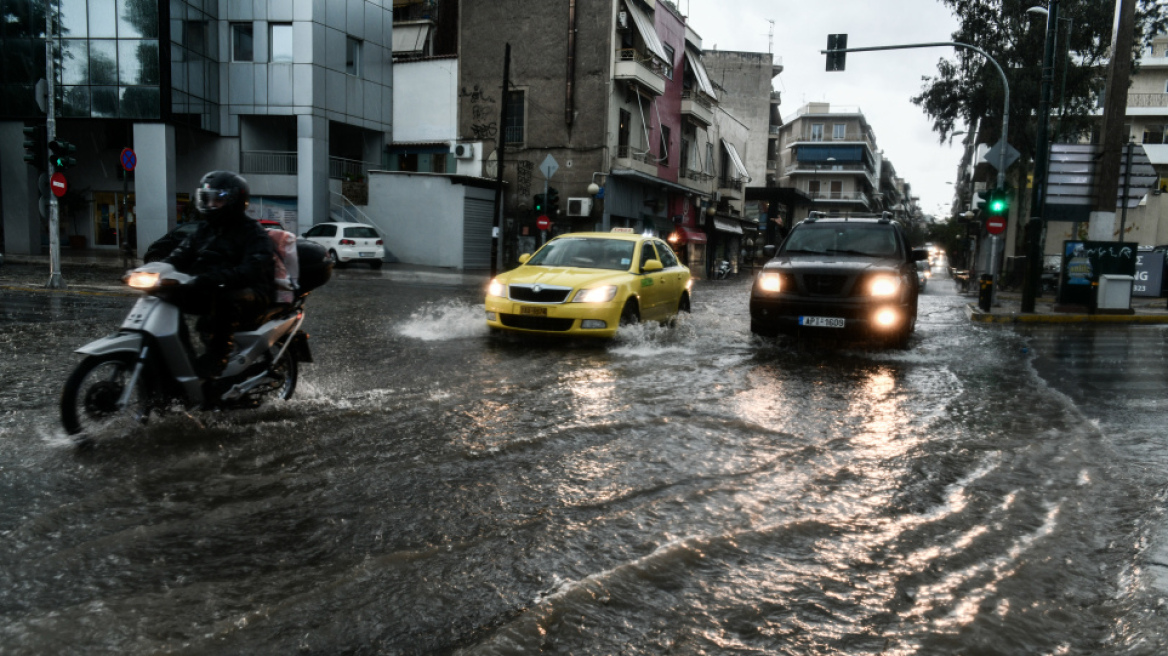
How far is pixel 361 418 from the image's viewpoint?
236 inches

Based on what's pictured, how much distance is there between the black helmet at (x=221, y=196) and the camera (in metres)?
5.45

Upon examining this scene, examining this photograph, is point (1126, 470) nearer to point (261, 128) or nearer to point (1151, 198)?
point (261, 128)

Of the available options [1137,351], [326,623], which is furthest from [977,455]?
[1137,351]

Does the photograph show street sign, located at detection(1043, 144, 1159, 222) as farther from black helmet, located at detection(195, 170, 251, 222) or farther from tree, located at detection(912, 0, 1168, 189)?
black helmet, located at detection(195, 170, 251, 222)

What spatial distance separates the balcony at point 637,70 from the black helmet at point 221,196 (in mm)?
29536

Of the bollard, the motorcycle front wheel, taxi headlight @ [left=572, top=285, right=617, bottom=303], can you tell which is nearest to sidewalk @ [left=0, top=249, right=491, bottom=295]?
taxi headlight @ [left=572, top=285, right=617, bottom=303]

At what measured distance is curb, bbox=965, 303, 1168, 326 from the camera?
17453 millimetres

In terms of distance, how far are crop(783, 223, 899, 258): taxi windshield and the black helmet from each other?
802 cm

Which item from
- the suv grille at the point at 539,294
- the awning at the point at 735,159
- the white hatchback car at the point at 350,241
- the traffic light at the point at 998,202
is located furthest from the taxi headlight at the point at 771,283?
the awning at the point at 735,159

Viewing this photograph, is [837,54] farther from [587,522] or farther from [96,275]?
[587,522]

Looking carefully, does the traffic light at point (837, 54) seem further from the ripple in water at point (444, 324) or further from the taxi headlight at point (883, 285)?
the taxi headlight at point (883, 285)

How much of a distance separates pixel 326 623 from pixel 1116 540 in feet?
11.4

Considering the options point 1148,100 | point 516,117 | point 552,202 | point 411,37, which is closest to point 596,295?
point 552,202

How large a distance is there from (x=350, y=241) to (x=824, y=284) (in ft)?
68.6
